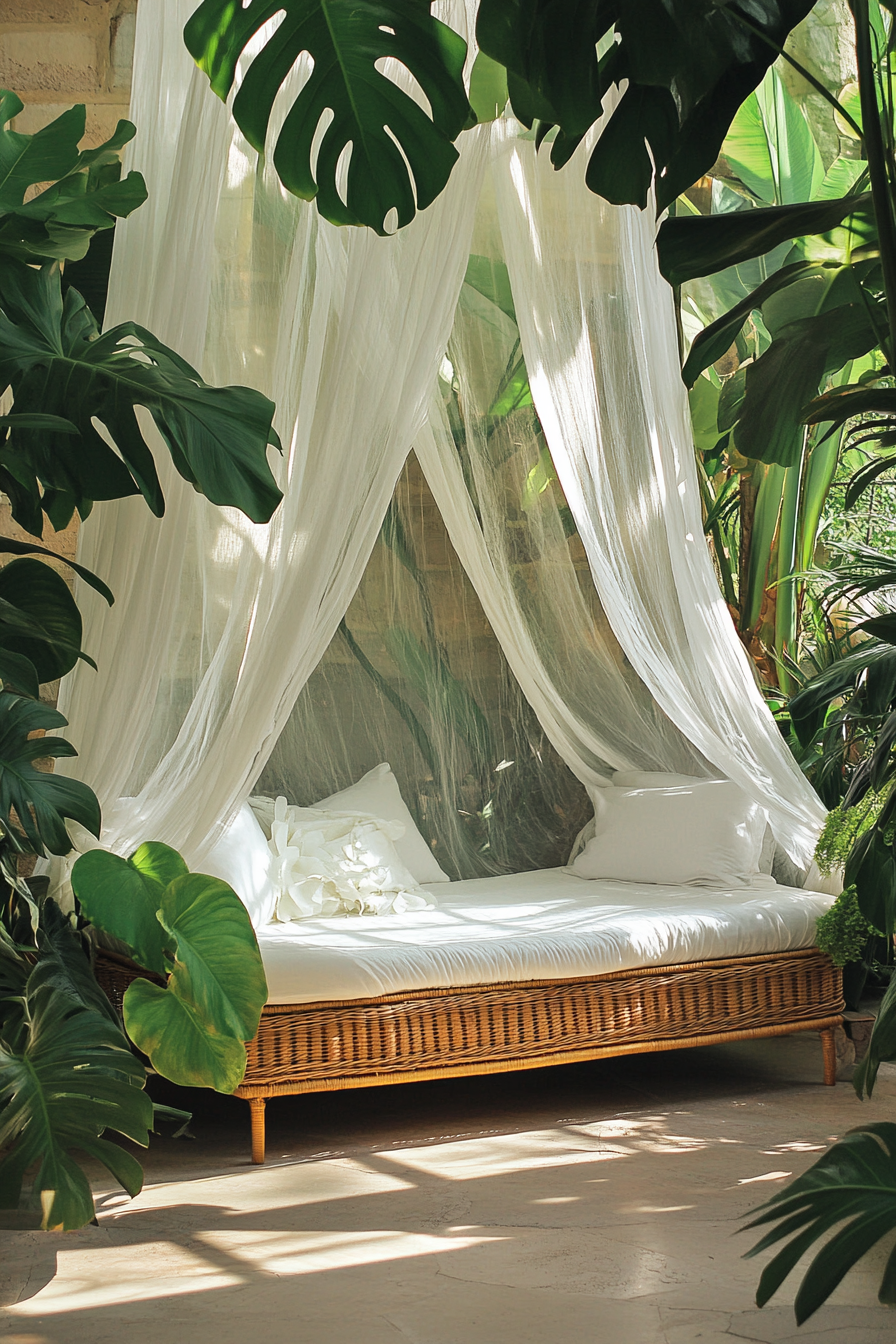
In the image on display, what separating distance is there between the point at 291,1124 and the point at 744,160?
3.22 meters

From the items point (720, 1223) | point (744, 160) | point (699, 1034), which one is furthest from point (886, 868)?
point (744, 160)

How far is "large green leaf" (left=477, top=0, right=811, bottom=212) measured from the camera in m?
1.59

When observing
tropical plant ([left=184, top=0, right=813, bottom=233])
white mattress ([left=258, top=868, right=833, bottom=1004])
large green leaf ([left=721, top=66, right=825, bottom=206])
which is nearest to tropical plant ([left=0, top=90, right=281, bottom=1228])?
white mattress ([left=258, top=868, right=833, bottom=1004])

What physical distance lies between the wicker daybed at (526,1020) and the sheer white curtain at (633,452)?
0.41 m

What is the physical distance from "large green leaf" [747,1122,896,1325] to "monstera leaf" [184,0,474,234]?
5.10 feet

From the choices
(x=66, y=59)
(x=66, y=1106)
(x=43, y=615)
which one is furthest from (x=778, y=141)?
(x=66, y=1106)

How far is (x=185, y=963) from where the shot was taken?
250cm

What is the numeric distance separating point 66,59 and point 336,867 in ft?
8.47

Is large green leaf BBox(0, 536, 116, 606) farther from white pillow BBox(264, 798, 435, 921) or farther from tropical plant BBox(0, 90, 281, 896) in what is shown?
white pillow BBox(264, 798, 435, 921)

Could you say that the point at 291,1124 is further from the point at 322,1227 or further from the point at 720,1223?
the point at 720,1223

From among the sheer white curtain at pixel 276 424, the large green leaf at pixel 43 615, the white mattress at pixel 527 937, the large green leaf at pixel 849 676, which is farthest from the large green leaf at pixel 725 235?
the white mattress at pixel 527 937

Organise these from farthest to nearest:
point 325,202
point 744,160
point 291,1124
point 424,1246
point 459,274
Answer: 1. point 744,160
2. point 291,1124
3. point 459,274
4. point 424,1246
5. point 325,202

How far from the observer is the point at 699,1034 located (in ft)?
10.8

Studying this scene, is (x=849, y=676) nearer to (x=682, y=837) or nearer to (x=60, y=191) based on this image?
(x=682, y=837)
